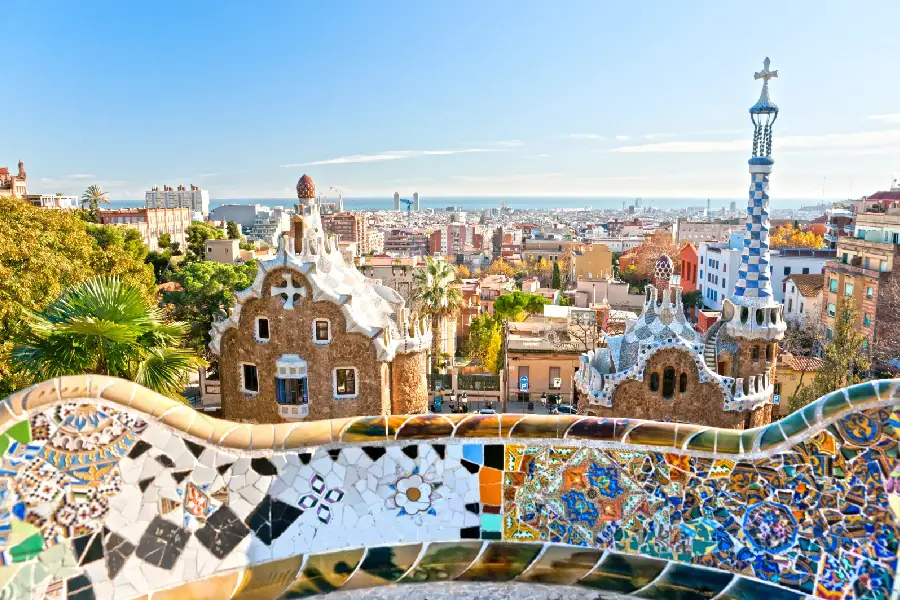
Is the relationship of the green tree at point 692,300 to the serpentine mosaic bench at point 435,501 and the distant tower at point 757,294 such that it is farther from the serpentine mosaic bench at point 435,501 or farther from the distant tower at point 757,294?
the serpentine mosaic bench at point 435,501

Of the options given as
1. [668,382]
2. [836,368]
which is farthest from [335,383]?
[836,368]

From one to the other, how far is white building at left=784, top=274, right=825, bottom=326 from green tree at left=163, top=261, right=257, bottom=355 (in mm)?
32408

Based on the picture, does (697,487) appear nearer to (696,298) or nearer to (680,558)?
(680,558)

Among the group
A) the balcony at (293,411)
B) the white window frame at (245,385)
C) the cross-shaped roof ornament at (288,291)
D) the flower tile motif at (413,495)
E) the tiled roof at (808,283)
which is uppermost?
the cross-shaped roof ornament at (288,291)

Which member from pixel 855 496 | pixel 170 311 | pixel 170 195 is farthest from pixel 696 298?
pixel 170 195

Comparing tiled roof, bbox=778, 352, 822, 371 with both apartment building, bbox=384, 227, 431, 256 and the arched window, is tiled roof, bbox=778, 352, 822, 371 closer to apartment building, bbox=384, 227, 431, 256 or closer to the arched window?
the arched window

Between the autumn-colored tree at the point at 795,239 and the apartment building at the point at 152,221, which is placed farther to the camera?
the apartment building at the point at 152,221

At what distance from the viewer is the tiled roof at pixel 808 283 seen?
43.2m

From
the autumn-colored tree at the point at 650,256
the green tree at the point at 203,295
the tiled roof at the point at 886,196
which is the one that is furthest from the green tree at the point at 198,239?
the tiled roof at the point at 886,196

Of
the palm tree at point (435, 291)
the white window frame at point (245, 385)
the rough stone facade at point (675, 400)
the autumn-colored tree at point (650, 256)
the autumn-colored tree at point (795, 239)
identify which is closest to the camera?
the rough stone facade at point (675, 400)

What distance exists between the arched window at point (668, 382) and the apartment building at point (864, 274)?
83.2 feet

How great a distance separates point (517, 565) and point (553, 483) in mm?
709

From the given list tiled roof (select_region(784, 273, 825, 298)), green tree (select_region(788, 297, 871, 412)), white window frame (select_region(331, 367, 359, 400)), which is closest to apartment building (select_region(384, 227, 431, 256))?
tiled roof (select_region(784, 273, 825, 298))

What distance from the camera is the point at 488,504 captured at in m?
5.73
